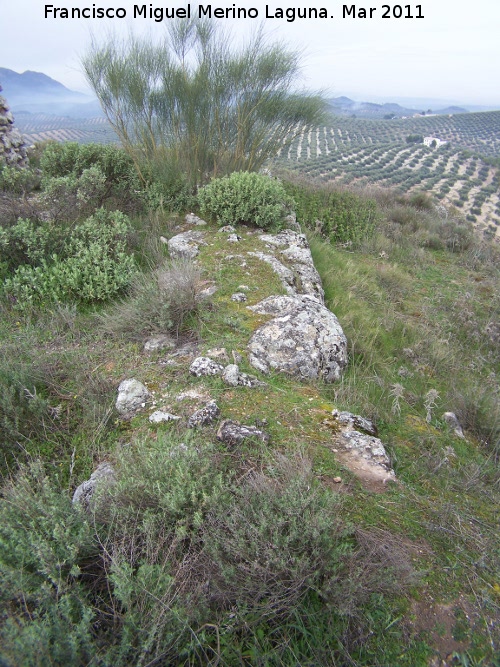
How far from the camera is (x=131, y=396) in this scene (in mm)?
2473

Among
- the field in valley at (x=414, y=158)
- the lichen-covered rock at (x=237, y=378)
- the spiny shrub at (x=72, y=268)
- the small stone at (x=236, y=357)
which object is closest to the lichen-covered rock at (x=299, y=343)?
the small stone at (x=236, y=357)

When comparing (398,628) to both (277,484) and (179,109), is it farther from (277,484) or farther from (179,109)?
(179,109)

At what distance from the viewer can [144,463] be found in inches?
69.4

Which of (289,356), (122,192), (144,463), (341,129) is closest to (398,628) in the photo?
(144,463)

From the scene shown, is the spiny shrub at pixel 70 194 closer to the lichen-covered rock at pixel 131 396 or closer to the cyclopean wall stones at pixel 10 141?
the lichen-covered rock at pixel 131 396

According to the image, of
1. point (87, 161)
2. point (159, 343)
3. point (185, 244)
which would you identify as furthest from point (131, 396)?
point (87, 161)

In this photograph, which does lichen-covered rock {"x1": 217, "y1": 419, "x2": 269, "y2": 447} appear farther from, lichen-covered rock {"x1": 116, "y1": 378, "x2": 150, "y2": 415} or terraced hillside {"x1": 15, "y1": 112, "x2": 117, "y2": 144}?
terraced hillside {"x1": 15, "y1": 112, "x2": 117, "y2": 144}

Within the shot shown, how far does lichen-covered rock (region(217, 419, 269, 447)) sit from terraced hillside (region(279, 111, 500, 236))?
23.1 ft

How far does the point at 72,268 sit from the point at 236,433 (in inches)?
103

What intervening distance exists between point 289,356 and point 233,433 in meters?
1.01

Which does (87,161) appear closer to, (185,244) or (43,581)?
(185,244)

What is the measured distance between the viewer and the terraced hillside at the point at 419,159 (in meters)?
24.8

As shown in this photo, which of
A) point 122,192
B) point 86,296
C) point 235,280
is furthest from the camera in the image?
point 122,192

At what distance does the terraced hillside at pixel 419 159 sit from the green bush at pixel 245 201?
311cm
